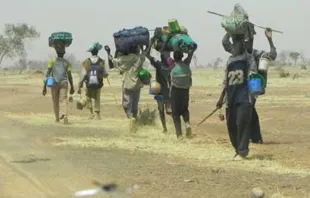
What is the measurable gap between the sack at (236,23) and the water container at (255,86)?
2.47 ft

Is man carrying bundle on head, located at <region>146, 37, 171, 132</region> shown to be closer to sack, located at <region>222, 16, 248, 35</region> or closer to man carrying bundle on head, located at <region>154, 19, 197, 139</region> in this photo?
man carrying bundle on head, located at <region>154, 19, 197, 139</region>

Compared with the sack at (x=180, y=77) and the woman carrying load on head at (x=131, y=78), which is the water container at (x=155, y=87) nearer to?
the woman carrying load on head at (x=131, y=78)

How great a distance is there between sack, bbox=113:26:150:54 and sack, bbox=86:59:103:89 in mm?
3762

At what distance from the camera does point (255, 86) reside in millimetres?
10250

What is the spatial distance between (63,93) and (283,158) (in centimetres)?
829

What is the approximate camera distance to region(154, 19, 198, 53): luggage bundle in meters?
12.7

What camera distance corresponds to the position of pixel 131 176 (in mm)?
9062

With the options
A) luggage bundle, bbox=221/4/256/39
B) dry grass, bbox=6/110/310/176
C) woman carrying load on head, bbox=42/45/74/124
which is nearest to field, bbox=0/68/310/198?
dry grass, bbox=6/110/310/176

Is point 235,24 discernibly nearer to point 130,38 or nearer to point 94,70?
point 130,38

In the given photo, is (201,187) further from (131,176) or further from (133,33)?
(133,33)

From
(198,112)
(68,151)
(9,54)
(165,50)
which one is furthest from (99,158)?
(9,54)

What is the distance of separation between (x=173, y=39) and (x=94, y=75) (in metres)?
5.38

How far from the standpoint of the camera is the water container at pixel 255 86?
10.2m

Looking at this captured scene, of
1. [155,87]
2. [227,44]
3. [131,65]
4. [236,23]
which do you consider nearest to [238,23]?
[236,23]
